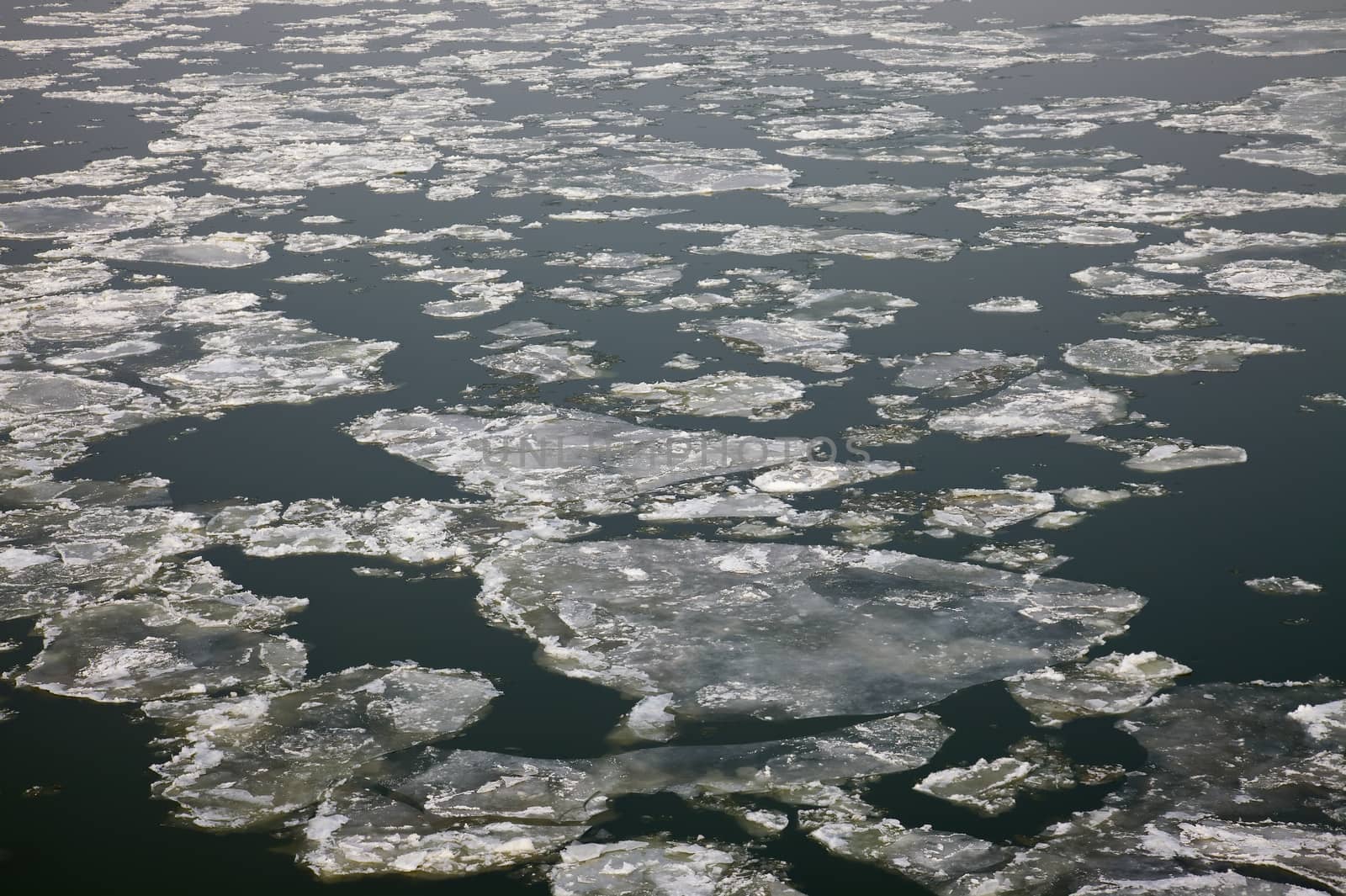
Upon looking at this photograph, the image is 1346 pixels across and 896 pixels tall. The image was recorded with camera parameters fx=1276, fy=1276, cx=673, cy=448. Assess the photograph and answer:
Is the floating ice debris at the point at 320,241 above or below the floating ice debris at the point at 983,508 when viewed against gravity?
above

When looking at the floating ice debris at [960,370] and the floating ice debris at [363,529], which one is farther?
the floating ice debris at [960,370]

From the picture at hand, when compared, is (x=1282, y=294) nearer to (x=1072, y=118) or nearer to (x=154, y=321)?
(x=1072, y=118)

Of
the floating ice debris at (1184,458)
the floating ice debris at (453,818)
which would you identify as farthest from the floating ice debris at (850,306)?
the floating ice debris at (453,818)

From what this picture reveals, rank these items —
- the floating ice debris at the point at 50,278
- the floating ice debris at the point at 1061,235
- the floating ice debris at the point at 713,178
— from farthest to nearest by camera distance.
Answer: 1. the floating ice debris at the point at 713,178
2. the floating ice debris at the point at 1061,235
3. the floating ice debris at the point at 50,278

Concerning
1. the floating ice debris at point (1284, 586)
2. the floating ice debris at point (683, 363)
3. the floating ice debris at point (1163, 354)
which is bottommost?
the floating ice debris at point (1284, 586)

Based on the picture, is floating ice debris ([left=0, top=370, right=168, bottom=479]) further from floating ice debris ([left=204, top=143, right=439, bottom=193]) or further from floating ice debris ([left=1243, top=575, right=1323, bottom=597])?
floating ice debris ([left=1243, top=575, right=1323, bottom=597])

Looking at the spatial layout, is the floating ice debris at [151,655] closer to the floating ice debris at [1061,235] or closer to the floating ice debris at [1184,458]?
the floating ice debris at [1184,458]

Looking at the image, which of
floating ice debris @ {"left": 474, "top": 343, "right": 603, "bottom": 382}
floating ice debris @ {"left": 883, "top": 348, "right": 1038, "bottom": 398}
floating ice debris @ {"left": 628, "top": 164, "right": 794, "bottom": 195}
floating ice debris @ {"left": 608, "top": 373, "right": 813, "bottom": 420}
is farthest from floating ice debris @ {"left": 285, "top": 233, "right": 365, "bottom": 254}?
floating ice debris @ {"left": 883, "top": 348, "right": 1038, "bottom": 398}

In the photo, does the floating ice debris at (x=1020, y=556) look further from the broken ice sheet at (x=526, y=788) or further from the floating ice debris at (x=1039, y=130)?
the floating ice debris at (x=1039, y=130)

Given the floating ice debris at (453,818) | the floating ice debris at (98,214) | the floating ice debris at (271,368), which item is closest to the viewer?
the floating ice debris at (453,818)
